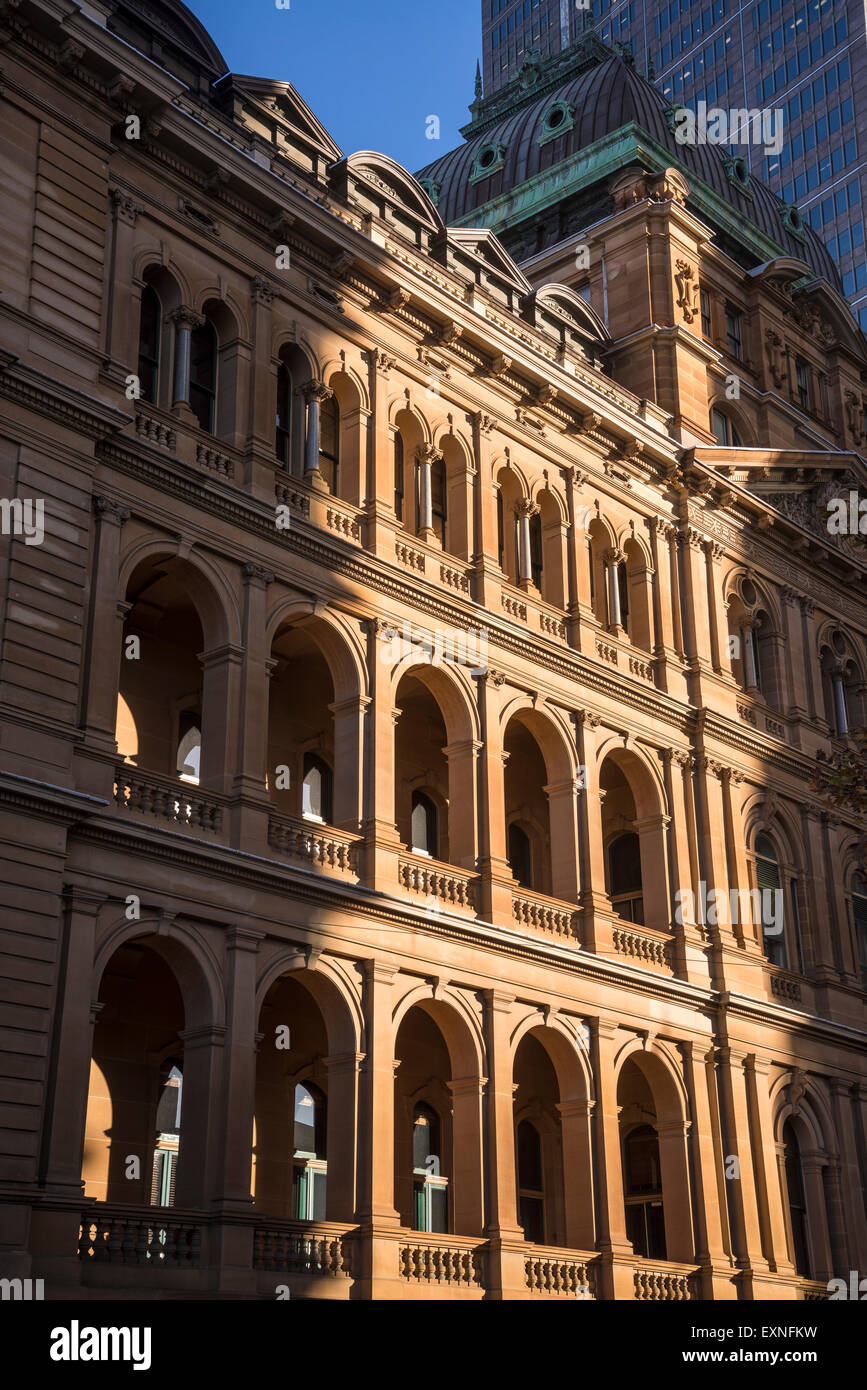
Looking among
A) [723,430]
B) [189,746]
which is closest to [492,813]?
[189,746]

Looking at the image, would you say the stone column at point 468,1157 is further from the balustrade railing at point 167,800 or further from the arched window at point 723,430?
the arched window at point 723,430

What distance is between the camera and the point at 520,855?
33.9 m

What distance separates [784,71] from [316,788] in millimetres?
96052

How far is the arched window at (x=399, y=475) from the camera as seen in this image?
31.0 m

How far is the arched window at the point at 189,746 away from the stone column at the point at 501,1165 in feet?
19.1

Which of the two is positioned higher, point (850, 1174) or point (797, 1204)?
point (850, 1174)

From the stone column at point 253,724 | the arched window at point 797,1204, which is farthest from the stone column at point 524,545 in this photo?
the arched window at point 797,1204

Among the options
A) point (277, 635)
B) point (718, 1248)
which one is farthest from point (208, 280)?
point (718, 1248)

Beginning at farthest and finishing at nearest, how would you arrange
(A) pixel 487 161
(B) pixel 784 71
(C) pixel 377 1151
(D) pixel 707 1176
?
1. (B) pixel 784 71
2. (A) pixel 487 161
3. (D) pixel 707 1176
4. (C) pixel 377 1151

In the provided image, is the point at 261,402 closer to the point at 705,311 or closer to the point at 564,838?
the point at 564,838

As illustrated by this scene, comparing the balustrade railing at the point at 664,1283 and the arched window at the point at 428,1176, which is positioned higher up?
the arched window at the point at 428,1176

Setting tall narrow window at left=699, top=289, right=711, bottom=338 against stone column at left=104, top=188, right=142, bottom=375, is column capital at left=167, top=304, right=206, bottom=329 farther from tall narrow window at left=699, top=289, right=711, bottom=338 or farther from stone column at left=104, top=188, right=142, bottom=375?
tall narrow window at left=699, top=289, right=711, bottom=338

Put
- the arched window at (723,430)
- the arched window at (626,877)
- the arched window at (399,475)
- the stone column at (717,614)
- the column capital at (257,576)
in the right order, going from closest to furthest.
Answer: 1. the column capital at (257,576)
2. the arched window at (399,475)
3. the arched window at (626,877)
4. the stone column at (717,614)
5. the arched window at (723,430)
